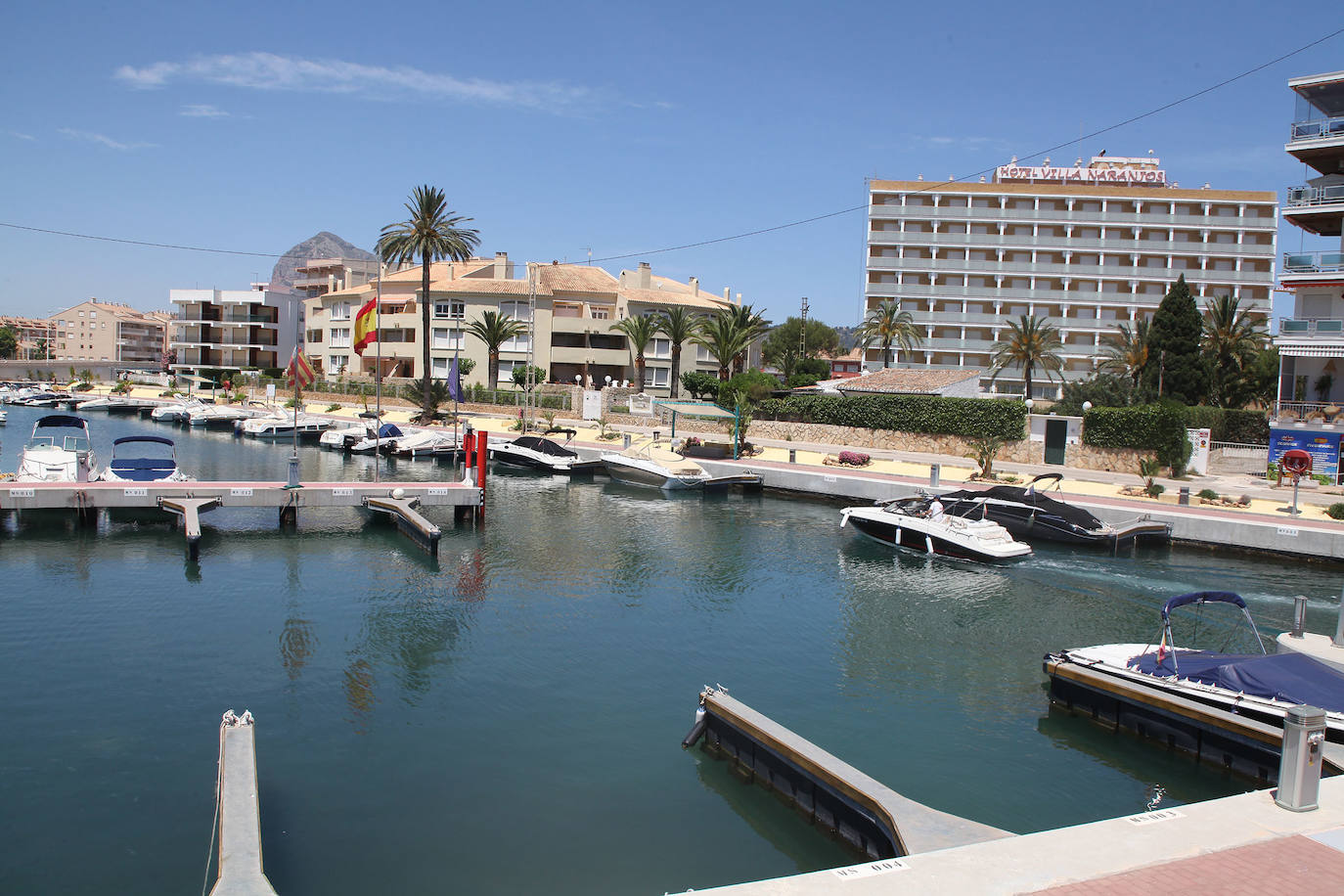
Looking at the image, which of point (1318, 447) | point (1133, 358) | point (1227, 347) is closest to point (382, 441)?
point (1133, 358)

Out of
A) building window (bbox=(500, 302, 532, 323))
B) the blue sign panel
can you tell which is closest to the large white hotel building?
building window (bbox=(500, 302, 532, 323))

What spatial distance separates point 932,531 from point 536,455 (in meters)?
24.7

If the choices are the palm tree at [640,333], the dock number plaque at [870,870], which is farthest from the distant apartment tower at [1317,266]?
the dock number plaque at [870,870]

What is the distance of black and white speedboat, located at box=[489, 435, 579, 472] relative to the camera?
50.8 meters

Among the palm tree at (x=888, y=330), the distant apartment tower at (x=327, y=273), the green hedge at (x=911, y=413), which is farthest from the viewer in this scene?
the distant apartment tower at (x=327, y=273)

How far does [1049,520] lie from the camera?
3506 centimetres

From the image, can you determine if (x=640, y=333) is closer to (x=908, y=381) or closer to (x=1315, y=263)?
(x=908, y=381)

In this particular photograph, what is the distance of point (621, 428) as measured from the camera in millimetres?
65375

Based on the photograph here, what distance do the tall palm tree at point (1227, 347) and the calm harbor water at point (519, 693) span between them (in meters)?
33.9

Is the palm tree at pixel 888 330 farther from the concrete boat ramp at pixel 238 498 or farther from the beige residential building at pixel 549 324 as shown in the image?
the concrete boat ramp at pixel 238 498

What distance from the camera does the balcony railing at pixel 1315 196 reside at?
47375 mm

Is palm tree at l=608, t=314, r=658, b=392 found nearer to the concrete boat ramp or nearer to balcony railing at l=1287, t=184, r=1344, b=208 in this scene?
the concrete boat ramp

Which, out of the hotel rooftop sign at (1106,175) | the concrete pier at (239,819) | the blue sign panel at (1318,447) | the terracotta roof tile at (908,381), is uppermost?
the hotel rooftop sign at (1106,175)

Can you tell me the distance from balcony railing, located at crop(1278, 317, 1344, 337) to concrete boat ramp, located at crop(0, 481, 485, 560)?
134 feet
